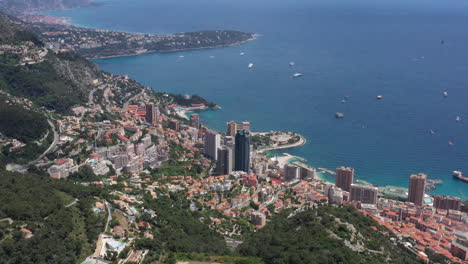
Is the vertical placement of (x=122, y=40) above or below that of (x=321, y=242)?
above

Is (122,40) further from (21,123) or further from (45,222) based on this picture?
(45,222)

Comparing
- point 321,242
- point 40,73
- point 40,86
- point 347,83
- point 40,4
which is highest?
point 40,4

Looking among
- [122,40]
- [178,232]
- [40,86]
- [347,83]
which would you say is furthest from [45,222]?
[122,40]

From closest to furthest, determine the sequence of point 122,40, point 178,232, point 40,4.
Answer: point 178,232, point 122,40, point 40,4

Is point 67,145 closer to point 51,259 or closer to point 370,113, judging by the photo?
point 51,259

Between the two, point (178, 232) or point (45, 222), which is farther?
point (178, 232)

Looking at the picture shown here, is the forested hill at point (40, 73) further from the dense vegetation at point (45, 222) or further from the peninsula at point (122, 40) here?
the peninsula at point (122, 40)
